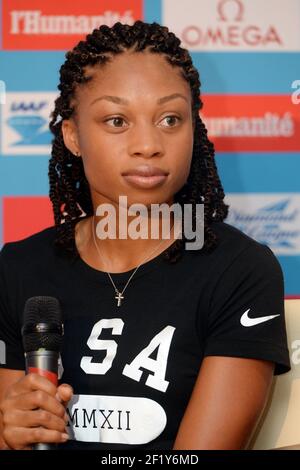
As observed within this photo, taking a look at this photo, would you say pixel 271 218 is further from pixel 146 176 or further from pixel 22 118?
pixel 146 176

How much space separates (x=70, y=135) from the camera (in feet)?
5.13

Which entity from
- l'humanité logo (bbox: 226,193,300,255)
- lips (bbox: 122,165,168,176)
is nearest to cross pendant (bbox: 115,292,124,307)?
lips (bbox: 122,165,168,176)

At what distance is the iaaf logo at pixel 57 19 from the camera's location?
7.30ft

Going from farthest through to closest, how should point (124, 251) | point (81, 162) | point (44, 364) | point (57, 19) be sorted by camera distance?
1. point (57, 19)
2. point (81, 162)
3. point (124, 251)
4. point (44, 364)

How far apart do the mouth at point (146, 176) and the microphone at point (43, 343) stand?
310 mm

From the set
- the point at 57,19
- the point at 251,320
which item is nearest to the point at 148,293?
the point at 251,320

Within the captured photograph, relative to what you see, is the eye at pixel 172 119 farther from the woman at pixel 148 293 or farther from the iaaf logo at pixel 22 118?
the iaaf logo at pixel 22 118

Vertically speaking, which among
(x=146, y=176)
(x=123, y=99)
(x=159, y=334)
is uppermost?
(x=123, y=99)

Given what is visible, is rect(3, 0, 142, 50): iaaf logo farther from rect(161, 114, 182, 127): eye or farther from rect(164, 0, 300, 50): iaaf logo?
rect(161, 114, 182, 127): eye

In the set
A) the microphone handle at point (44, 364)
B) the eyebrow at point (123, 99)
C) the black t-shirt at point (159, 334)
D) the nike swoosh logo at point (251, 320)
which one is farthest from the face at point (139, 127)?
the microphone handle at point (44, 364)

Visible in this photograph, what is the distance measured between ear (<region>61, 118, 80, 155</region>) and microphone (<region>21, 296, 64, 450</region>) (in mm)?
459

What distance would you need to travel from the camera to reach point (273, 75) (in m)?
2.27

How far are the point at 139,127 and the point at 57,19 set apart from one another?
3.16 feet

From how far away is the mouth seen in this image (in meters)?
1.38
